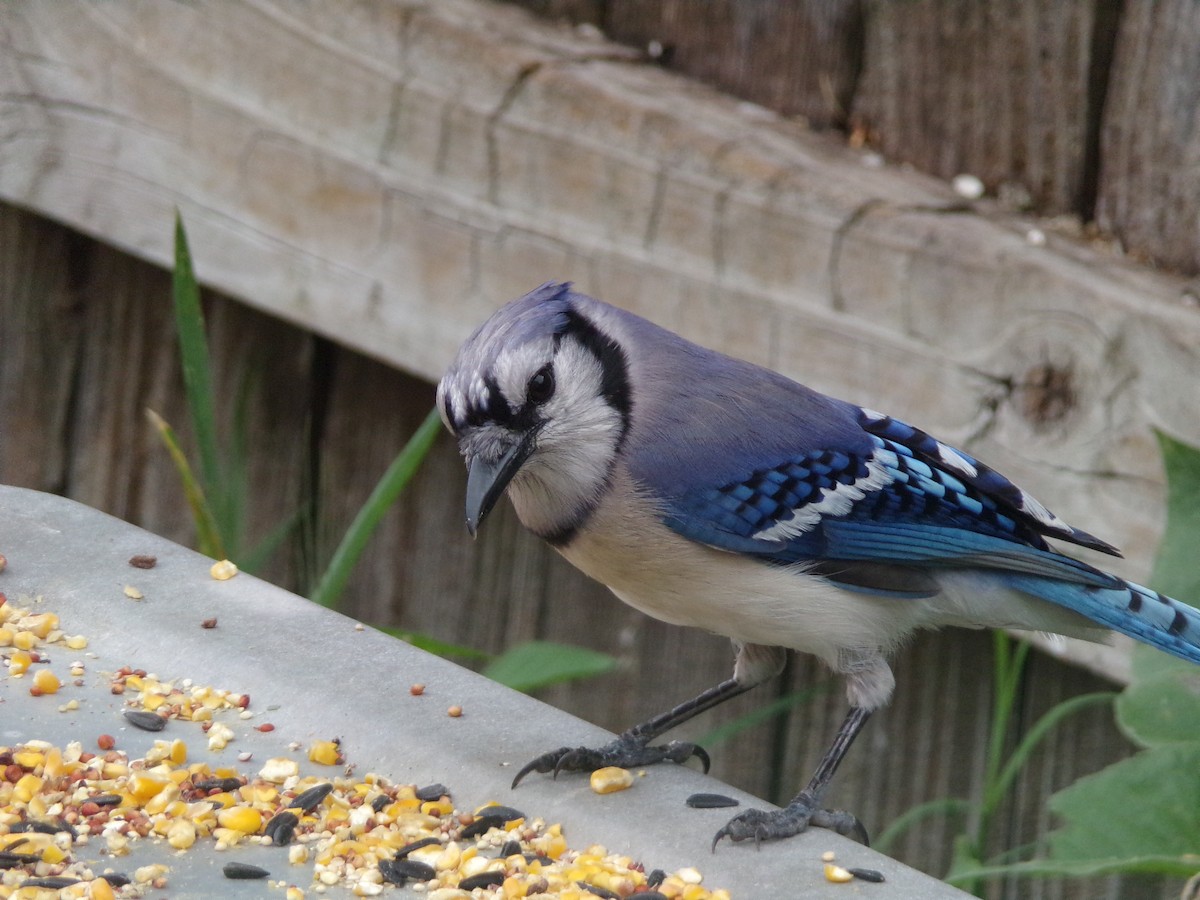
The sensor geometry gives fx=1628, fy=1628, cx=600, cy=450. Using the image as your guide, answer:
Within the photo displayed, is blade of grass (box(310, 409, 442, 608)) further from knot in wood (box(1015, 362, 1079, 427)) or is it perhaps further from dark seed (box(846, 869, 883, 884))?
dark seed (box(846, 869, 883, 884))

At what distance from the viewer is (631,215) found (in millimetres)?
2938

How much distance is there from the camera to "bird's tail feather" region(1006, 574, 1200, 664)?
7.73 ft

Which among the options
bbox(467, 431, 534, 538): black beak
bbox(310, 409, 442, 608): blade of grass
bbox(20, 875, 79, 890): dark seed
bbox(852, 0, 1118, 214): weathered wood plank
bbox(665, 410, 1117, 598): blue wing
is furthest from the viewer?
bbox(310, 409, 442, 608): blade of grass

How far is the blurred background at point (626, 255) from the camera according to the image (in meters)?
2.65

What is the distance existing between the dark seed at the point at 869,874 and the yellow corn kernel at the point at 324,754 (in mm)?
663

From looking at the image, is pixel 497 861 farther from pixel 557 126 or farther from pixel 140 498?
pixel 140 498

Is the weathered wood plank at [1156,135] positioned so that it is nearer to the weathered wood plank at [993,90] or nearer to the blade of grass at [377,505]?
the weathered wood plank at [993,90]

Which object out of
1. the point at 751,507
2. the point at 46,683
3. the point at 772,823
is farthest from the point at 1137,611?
the point at 46,683

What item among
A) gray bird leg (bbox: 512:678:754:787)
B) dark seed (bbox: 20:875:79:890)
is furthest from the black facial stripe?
dark seed (bbox: 20:875:79:890)

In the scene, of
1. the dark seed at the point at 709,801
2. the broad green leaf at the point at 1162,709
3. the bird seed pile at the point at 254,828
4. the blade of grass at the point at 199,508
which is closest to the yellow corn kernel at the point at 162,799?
the bird seed pile at the point at 254,828

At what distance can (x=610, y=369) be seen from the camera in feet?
8.00

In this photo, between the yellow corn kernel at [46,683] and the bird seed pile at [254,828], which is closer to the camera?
the bird seed pile at [254,828]

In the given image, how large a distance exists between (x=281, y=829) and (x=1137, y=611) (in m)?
1.28

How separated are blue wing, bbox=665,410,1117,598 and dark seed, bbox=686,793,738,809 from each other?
18.3 inches
